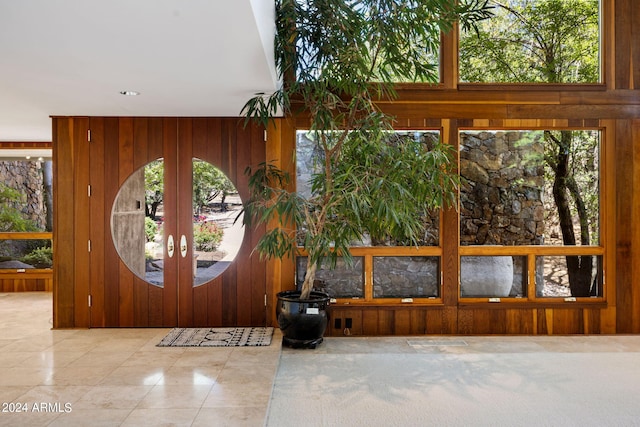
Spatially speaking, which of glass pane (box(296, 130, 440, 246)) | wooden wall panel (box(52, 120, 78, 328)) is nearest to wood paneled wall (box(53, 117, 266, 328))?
wooden wall panel (box(52, 120, 78, 328))

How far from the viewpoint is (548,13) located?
189 inches

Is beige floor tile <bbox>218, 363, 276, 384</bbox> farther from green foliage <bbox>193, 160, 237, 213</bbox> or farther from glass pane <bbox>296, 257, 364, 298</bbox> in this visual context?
green foliage <bbox>193, 160, 237, 213</bbox>

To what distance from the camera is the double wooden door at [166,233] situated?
4.79 meters

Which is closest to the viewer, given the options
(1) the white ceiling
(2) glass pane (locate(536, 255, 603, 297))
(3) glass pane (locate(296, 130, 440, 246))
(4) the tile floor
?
(1) the white ceiling

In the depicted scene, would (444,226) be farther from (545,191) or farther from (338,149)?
(338,149)

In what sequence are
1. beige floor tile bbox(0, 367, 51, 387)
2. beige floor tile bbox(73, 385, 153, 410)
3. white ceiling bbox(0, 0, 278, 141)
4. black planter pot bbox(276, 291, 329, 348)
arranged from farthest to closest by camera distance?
black planter pot bbox(276, 291, 329, 348), beige floor tile bbox(0, 367, 51, 387), beige floor tile bbox(73, 385, 153, 410), white ceiling bbox(0, 0, 278, 141)

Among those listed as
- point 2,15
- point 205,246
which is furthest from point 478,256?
point 2,15

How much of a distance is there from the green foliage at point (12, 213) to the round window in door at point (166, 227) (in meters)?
3.10

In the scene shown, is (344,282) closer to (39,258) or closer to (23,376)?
(23,376)

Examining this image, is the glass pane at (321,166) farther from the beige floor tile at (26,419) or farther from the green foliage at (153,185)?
the beige floor tile at (26,419)

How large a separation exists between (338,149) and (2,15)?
8.29ft

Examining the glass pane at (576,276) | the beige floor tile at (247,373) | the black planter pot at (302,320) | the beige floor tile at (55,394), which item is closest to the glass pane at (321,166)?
the black planter pot at (302,320)

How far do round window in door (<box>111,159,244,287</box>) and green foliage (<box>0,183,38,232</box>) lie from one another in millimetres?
3098

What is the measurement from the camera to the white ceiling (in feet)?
7.18
